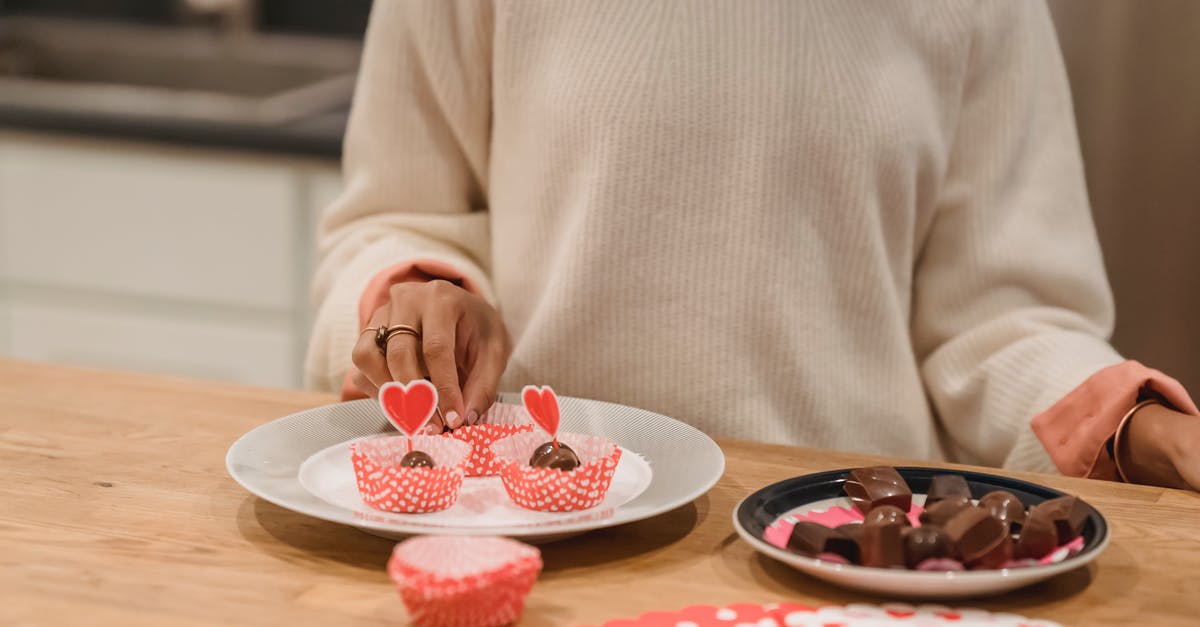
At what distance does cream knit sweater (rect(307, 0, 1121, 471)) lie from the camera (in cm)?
125

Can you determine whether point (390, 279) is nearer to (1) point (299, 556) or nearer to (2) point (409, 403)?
(2) point (409, 403)

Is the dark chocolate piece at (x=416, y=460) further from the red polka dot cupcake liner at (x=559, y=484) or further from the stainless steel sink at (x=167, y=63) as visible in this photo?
the stainless steel sink at (x=167, y=63)

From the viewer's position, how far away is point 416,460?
92 centimetres

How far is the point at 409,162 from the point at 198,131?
1071 millimetres

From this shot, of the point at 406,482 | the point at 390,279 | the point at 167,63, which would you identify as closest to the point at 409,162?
the point at 390,279

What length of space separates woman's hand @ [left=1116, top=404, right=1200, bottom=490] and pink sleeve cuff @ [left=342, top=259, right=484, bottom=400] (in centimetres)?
57

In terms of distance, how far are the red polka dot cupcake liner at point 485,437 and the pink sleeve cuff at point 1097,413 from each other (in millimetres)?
436

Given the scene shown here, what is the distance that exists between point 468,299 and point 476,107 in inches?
10.9

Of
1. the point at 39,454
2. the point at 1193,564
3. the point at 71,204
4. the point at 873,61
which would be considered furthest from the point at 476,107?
the point at 71,204

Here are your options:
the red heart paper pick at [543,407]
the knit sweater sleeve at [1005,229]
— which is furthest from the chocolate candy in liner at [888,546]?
the knit sweater sleeve at [1005,229]

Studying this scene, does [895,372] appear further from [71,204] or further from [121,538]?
[71,204]

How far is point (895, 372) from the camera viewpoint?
4.37ft

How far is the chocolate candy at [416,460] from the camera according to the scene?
916 mm

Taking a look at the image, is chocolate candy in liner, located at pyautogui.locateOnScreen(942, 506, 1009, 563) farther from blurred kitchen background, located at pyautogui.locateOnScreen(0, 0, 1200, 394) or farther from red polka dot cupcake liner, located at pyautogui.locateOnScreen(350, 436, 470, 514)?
blurred kitchen background, located at pyautogui.locateOnScreen(0, 0, 1200, 394)
